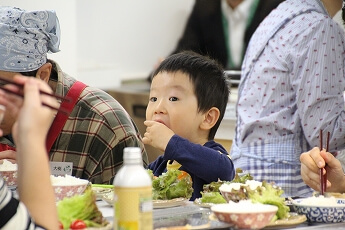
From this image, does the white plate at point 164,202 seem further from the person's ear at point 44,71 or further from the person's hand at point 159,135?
the person's ear at point 44,71

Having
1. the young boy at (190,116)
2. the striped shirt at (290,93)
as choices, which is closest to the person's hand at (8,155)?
the young boy at (190,116)

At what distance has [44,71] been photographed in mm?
2643

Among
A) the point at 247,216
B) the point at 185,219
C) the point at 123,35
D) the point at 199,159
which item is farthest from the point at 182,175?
the point at 123,35

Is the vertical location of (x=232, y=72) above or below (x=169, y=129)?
below

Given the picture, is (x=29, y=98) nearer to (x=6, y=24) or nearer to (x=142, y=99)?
(x=6, y=24)

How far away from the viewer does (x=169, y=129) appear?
96.3 inches

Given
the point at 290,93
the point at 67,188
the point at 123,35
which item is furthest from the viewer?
the point at 123,35

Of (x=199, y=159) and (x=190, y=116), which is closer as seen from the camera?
(x=199, y=159)

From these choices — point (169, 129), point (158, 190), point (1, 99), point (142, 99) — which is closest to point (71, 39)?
point (142, 99)

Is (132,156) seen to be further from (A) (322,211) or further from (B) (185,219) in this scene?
(A) (322,211)

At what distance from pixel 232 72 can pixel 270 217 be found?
423cm

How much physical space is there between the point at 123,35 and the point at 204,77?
13.4 ft

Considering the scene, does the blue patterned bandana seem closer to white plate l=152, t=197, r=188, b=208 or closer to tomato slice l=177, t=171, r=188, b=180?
tomato slice l=177, t=171, r=188, b=180

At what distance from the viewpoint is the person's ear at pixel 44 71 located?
262 cm
